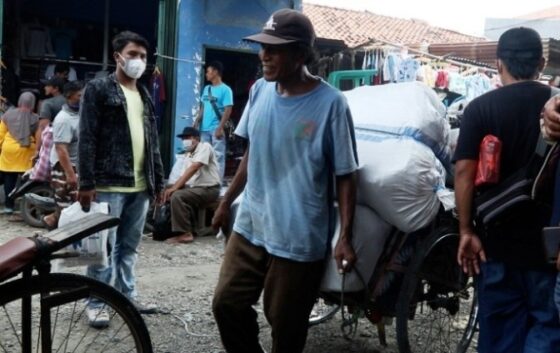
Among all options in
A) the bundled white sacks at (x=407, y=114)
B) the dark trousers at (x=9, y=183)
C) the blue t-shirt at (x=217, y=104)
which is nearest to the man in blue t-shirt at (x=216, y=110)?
the blue t-shirt at (x=217, y=104)

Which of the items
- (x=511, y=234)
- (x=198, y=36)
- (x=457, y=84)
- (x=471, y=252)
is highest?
(x=198, y=36)

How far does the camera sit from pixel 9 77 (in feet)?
35.3

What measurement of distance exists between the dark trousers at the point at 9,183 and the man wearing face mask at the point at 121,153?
443 centimetres

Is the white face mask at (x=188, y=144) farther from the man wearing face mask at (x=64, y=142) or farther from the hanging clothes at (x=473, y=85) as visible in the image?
the hanging clothes at (x=473, y=85)

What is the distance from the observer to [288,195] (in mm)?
2947

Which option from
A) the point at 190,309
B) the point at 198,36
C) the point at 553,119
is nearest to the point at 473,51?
the point at 198,36

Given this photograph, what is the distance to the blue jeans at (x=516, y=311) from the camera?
279cm

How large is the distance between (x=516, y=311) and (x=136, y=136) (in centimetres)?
257

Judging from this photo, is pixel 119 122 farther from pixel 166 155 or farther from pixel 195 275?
pixel 166 155

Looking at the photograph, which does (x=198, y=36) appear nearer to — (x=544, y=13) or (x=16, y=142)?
(x=16, y=142)

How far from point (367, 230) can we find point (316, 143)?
0.62 metres

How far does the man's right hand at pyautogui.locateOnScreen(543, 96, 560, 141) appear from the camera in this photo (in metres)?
Answer: 2.30

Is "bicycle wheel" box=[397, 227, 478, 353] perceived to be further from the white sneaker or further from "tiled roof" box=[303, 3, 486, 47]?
"tiled roof" box=[303, 3, 486, 47]

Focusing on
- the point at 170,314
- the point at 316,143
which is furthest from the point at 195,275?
the point at 316,143
